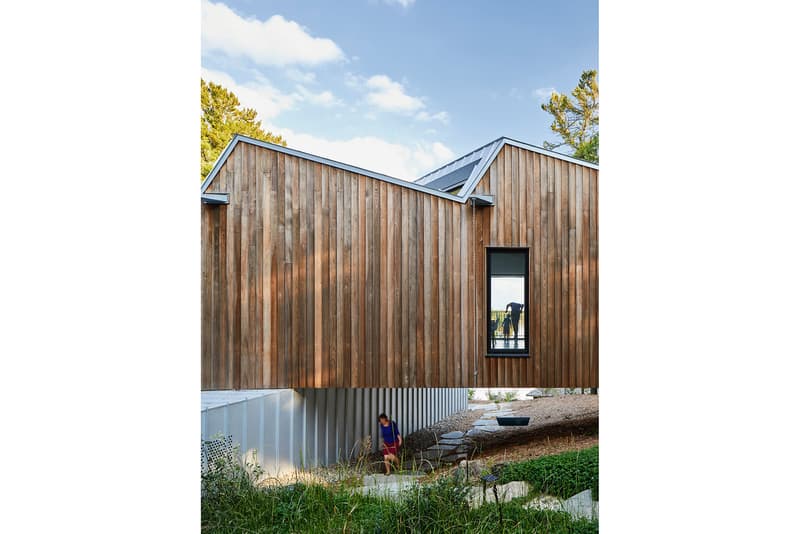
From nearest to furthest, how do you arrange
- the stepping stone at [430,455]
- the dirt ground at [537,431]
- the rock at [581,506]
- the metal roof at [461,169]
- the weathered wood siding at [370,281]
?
the rock at [581,506]
the weathered wood siding at [370,281]
the metal roof at [461,169]
the dirt ground at [537,431]
the stepping stone at [430,455]

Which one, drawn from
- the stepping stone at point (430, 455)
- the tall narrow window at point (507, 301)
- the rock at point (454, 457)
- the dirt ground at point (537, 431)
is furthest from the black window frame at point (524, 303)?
the stepping stone at point (430, 455)

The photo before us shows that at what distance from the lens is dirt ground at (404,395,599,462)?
618 cm

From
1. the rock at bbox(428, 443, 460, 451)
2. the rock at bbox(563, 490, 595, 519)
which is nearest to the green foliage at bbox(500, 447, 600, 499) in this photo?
the rock at bbox(563, 490, 595, 519)

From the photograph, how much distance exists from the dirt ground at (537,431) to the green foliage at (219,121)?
7.85 metres

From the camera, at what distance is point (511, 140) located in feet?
17.8

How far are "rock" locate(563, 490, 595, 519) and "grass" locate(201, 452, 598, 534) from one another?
0.20 metres

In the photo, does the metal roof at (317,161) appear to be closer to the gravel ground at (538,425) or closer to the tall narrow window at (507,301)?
the tall narrow window at (507,301)

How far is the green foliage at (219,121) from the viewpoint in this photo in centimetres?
1177

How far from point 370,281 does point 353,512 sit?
2.39 m
